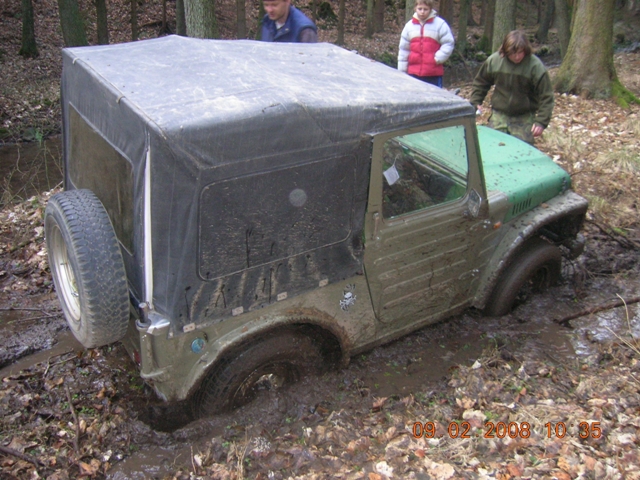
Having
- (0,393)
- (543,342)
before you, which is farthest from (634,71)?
(0,393)

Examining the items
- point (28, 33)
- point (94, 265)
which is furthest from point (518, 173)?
point (28, 33)

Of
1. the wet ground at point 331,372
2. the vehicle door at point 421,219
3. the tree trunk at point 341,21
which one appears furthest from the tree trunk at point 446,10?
the vehicle door at point 421,219

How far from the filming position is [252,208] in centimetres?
271

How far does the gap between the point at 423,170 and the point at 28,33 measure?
1658cm

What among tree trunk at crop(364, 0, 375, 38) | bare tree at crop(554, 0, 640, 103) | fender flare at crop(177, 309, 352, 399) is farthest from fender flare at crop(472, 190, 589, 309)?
tree trunk at crop(364, 0, 375, 38)

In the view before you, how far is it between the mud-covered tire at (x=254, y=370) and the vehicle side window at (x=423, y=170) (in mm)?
966

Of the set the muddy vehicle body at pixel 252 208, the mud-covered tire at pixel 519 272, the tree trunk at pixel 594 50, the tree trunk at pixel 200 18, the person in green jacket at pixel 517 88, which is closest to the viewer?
the muddy vehicle body at pixel 252 208

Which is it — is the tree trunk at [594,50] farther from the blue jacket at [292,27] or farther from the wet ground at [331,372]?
the blue jacket at [292,27]

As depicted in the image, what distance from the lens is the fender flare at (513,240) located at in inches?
157

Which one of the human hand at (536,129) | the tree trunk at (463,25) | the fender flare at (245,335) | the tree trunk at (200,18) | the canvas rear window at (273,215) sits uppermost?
the tree trunk at (200,18)

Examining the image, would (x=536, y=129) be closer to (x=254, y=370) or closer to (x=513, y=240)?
(x=513, y=240)

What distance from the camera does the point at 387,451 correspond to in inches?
118

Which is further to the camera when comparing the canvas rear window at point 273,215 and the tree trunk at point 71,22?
the tree trunk at point 71,22
